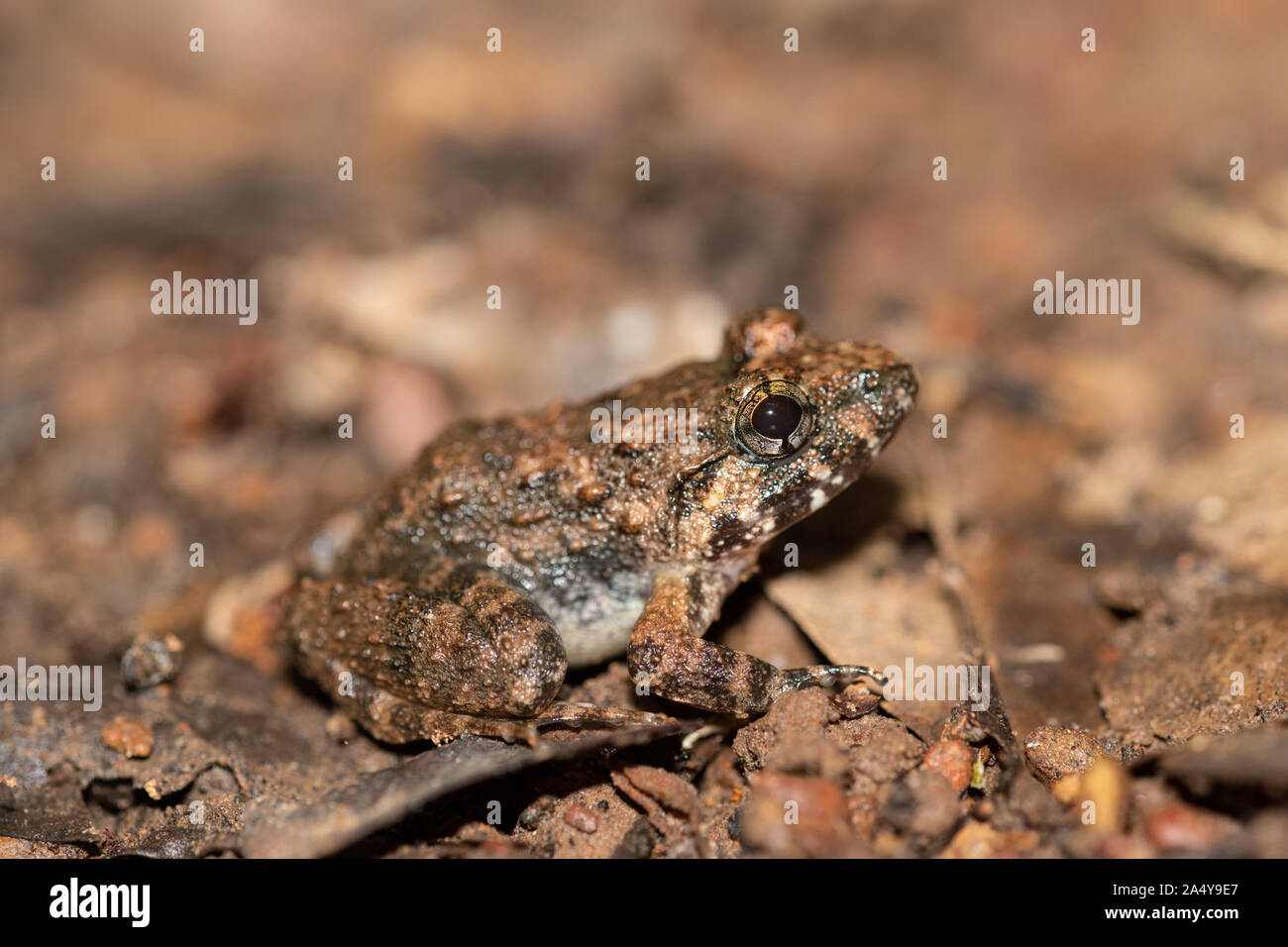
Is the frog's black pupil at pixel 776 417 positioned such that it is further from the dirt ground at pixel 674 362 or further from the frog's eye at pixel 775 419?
the dirt ground at pixel 674 362

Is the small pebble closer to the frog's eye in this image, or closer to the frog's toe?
the frog's toe

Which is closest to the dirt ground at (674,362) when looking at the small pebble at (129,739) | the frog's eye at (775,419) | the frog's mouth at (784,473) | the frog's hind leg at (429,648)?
the small pebble at (129,739)

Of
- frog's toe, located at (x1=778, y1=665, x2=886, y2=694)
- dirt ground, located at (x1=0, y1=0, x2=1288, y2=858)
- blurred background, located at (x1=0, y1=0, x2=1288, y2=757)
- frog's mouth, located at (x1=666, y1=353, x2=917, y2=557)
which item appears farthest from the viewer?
blurred background, located at (x1=0, y1=0, x2=1288, y2=757)

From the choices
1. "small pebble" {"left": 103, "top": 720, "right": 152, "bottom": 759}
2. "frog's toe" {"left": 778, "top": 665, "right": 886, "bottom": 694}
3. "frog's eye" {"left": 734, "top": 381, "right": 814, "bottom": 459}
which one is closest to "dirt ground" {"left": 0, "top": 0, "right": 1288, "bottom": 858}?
"small pebble" {"left": 103, "top": 720, "right": 152, "bottom": 759}

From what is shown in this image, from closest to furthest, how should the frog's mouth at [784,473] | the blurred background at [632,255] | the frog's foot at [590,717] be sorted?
1. the frog's foot at [590,717]
2. the frog's mouth at [784,473]
3. the blurred background at [632,255]
